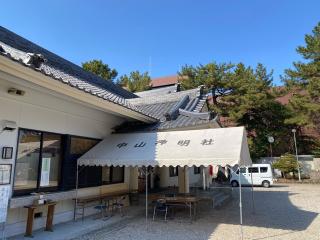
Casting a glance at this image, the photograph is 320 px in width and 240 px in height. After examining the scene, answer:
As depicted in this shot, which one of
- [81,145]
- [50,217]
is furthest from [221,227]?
[81,145]

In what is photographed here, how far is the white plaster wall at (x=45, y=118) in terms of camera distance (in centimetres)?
616

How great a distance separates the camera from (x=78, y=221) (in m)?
7.84

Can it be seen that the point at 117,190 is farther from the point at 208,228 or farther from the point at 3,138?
the point at 3,138

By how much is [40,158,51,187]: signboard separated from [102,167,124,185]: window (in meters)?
2.57

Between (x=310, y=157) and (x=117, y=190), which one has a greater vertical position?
(x=310, y=157)

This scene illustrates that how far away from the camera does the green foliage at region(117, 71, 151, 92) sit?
109ft

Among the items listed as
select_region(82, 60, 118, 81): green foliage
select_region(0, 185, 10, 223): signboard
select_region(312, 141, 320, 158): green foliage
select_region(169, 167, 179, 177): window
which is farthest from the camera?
select_region(82, 60, 118, 81): green foliage

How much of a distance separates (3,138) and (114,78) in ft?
92.8

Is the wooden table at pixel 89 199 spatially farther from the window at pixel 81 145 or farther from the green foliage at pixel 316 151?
Answer: the green foliage at pixel 316 151

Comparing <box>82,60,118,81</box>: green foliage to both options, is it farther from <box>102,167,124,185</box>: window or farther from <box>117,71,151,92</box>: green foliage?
<box>102,167,124,185</box>: window

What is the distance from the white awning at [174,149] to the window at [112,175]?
4.59 ft

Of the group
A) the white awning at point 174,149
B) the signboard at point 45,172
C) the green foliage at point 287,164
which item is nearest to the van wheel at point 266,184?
the green foliage at point 287,164

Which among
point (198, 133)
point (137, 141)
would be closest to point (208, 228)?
point (198, 133)

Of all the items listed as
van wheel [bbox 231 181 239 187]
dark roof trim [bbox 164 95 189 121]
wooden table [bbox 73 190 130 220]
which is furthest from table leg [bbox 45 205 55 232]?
van wheel [bbox 231 181 239 187]
